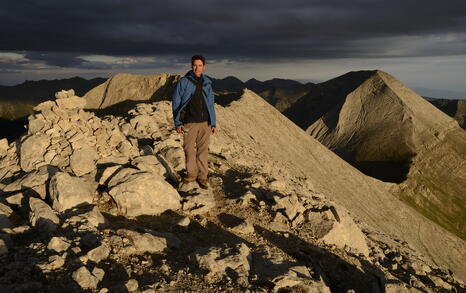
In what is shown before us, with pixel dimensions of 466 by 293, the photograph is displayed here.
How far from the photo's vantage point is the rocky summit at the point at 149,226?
279 inches

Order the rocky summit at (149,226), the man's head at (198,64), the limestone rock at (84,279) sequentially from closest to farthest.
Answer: the limestone rock at (84,279) < the rocky summit at (149,226) < the man's head at (198,64)

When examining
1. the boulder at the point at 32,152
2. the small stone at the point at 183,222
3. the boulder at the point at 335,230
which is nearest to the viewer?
the small stone at the point at 183,222

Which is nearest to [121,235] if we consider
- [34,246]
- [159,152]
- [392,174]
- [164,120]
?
[34,246]

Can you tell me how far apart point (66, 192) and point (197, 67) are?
5421 millimetres

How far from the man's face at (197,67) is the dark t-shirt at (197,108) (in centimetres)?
24

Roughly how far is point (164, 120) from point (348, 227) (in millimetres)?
13823

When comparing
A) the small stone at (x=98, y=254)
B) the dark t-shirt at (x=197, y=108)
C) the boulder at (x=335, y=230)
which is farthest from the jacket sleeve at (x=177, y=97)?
the boulder at (x=335, y=230)

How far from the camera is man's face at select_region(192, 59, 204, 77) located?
1095 centimetres

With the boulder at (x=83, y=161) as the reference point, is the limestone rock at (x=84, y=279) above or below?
below

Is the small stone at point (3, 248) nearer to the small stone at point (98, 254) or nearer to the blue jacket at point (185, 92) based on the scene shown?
the small stone at point (98, 254)

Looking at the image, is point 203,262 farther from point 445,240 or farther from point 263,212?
point 445,240

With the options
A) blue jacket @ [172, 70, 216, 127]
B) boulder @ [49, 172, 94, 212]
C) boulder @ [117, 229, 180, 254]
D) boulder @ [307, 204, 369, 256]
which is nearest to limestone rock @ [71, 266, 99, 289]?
boulder @ [117, 229, 180, 254]

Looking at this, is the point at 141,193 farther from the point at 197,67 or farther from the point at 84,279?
the point at 197,67

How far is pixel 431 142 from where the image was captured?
100 metres
